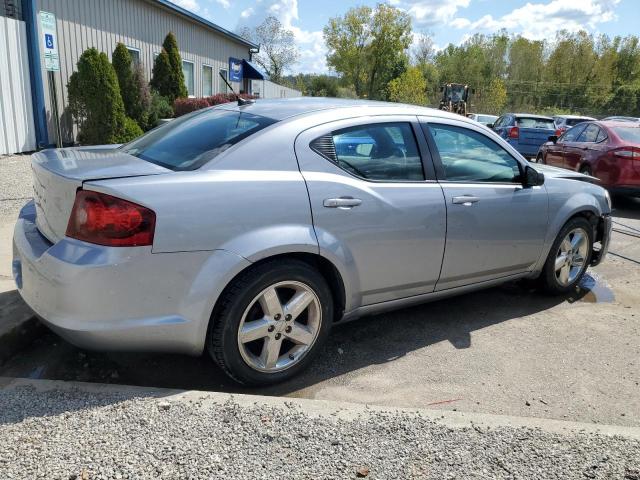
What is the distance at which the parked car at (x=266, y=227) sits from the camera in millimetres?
2633

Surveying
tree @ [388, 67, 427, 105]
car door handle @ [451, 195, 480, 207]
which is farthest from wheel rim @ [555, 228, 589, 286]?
tree @ [388, 67, 427, 105]

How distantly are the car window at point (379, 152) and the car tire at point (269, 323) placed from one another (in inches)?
29.0

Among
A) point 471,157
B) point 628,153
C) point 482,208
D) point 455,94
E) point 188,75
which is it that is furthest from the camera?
point 455,94

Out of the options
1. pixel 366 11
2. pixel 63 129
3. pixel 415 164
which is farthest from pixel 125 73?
pixel 366 11

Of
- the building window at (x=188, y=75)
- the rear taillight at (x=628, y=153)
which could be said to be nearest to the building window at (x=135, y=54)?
the building window at (x=188, y=75)

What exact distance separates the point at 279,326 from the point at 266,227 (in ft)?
1.90

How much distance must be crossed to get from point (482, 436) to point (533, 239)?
2.18 m

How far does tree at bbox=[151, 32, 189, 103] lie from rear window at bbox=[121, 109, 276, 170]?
13904mm

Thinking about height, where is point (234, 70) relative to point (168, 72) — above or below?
above

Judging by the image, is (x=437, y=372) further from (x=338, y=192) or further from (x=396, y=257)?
(x=338, y=192)

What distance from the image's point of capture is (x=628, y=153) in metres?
8.84

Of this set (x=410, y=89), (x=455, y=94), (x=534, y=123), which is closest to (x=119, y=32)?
(x=534, y=123)

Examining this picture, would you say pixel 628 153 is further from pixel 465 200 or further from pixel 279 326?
pixel 279 326

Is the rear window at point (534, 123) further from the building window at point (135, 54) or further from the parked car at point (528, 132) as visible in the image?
the building window at point (135, 54)
